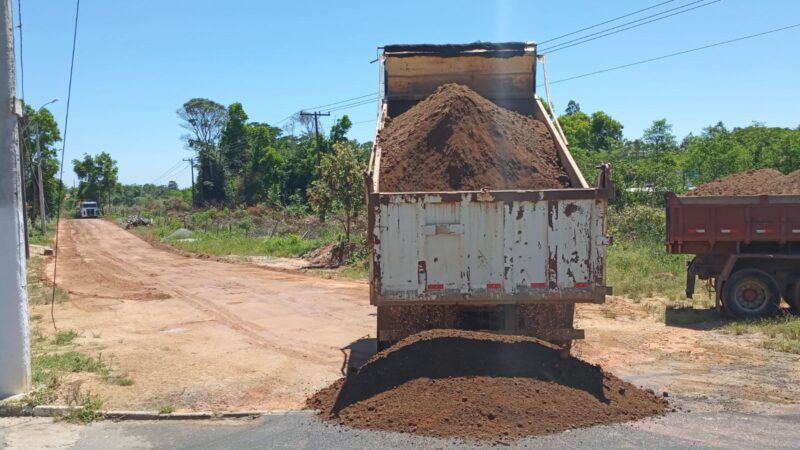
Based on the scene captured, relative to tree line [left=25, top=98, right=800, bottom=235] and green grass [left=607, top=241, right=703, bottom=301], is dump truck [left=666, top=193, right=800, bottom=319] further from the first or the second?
tree line [left=25, top=98, right=800, bottom=235]

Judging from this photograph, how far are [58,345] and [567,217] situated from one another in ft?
25.7

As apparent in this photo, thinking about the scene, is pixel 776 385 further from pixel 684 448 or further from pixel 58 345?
pixel 58 345

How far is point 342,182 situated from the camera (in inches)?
924

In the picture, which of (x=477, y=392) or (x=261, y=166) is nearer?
(x=477, y=392)

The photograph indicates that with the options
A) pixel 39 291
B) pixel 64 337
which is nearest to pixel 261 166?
pixel 39 291

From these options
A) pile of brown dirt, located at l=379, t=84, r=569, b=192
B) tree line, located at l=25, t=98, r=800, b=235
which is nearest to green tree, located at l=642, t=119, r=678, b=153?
tree line, located at l=25, t=98, r=800, b=235

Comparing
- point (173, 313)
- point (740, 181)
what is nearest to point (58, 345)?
point (173, 313)

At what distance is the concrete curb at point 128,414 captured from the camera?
680 cm

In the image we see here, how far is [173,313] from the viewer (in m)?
13.8

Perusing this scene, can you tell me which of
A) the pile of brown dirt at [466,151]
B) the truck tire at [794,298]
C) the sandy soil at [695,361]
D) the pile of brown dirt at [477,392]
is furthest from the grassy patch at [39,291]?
the truck tire at [794,298]

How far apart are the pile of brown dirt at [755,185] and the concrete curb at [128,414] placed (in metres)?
9.33

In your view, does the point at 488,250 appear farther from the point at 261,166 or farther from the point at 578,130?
the point at 261,166

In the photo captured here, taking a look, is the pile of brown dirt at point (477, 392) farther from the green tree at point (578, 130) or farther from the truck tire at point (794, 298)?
the green tree at point (578, 130)

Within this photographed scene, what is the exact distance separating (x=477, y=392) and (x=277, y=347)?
4.77 meters
